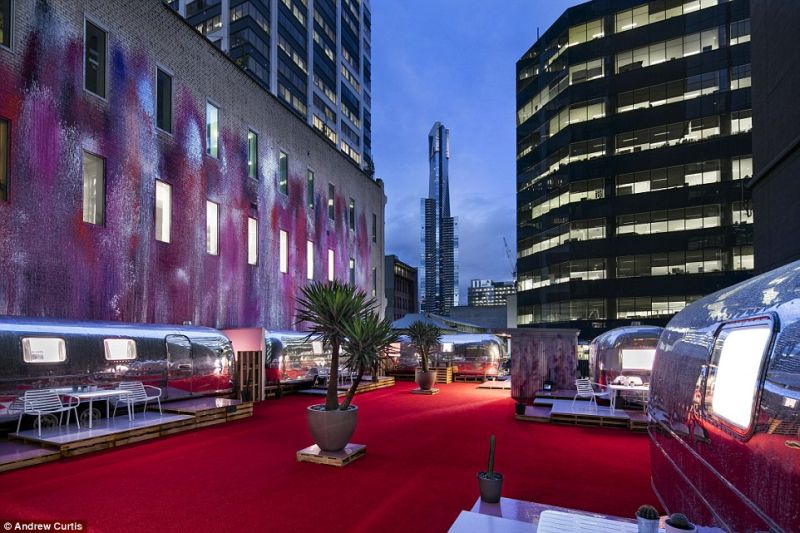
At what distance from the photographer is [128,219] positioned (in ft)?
44.3

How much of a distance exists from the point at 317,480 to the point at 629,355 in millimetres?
10422

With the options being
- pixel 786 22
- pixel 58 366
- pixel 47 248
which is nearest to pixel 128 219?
pixel 47 248

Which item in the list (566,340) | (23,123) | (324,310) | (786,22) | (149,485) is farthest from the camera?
(566,340)

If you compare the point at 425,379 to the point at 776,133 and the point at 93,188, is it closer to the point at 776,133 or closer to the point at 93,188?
the point at 93,188

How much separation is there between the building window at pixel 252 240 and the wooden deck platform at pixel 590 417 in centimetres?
1169

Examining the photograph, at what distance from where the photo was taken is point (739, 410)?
3.09 m

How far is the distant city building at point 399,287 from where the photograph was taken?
70312 millimetres

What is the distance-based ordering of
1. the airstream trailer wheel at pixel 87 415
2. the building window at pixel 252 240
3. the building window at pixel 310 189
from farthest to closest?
the building window at pixel 310 189 → the building window at pixel 252 240 → the airstream trailer wheel at pixel 87 415

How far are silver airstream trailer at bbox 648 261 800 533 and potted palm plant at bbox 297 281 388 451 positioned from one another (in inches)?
199

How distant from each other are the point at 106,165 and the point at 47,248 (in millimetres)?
2812

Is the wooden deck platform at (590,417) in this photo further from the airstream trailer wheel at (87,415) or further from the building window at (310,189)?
the building window at (310,189)

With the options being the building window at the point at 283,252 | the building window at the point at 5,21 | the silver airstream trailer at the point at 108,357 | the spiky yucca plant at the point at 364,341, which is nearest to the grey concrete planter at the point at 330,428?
the spiky yucca plant at the point at 364,341

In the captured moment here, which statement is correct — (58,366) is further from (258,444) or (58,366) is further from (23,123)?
(23,123)

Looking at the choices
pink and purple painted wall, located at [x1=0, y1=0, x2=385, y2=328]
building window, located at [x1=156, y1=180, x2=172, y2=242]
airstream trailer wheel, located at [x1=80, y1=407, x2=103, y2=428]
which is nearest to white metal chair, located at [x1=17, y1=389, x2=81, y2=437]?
airstream trailer wheel, located at [x1=80, y1=407, x2=103, y2=428]
